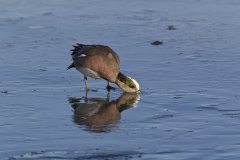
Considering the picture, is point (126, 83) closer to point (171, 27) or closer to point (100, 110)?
point (100, 110)

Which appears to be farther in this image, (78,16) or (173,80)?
(78,16)

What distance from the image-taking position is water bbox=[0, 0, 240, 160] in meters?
8.13

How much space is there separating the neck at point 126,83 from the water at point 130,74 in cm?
14

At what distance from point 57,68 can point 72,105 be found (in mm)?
1958

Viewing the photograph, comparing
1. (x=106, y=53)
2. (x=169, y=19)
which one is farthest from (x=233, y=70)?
(x=169, y=19)

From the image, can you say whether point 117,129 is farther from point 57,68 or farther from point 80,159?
point 57,68

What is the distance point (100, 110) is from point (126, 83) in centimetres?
112

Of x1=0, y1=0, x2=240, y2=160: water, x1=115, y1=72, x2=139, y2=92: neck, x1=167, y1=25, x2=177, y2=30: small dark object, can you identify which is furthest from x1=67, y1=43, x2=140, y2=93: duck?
x1=167, y1=25, x2=177, y2=30: small dark object

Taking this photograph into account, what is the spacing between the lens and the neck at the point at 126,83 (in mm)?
10670

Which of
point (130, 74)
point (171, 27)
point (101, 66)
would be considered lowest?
point (130, 74)

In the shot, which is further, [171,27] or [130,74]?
[171,27]

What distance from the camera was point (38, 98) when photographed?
1026cm

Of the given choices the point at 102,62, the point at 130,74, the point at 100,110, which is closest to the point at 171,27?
the point at 130,74

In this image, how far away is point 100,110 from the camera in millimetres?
9789
